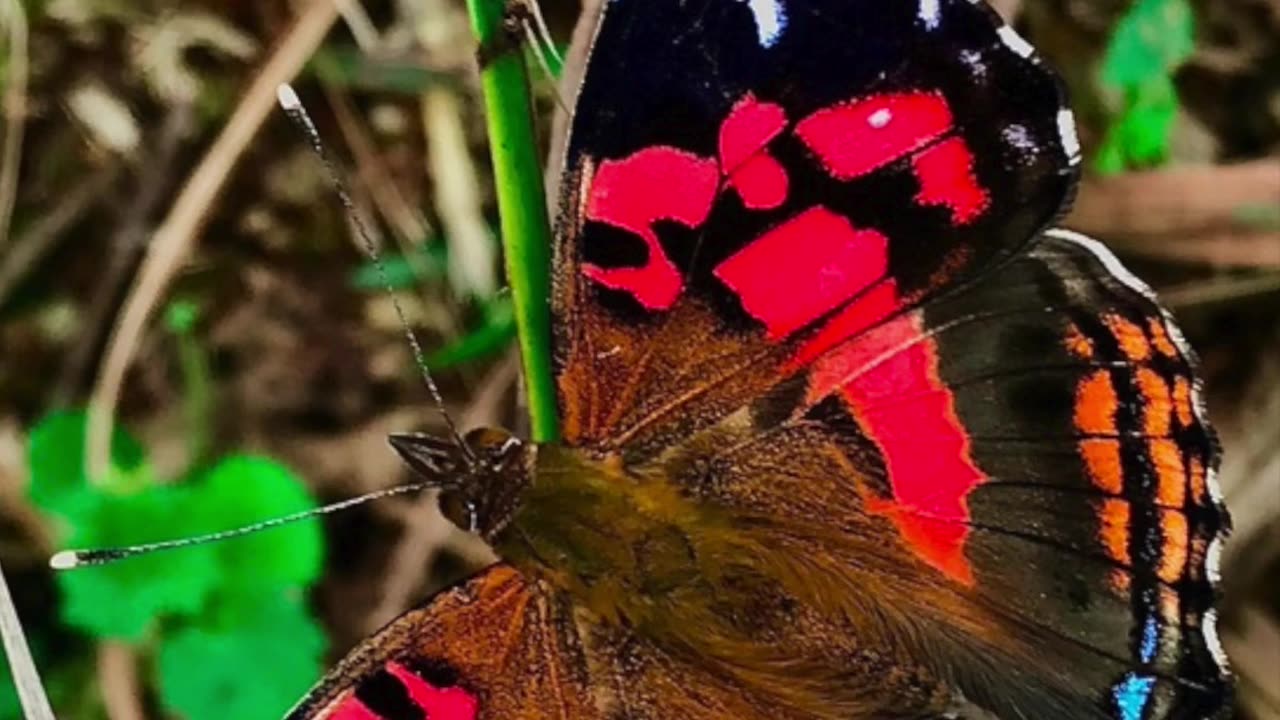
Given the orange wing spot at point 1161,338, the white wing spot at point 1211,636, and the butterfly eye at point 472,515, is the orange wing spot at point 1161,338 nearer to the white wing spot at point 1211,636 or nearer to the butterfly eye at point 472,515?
the white wing spot at point 1211,636

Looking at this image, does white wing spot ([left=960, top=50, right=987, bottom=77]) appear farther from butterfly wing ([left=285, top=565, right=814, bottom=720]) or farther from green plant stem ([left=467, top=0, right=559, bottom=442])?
butterfly wing ([left=285, top=565, right=814, bottom=720])

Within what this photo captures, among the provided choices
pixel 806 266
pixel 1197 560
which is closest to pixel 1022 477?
pixel 1197 560

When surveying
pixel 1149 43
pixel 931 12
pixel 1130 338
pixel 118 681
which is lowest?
pixel 118 681

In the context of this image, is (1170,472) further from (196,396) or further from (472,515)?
(196,396)

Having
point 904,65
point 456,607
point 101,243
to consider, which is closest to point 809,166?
point 904,65

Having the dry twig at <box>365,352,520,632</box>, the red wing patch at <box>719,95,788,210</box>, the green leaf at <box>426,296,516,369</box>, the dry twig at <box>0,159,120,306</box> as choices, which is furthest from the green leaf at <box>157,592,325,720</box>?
the red wing patch at <box>719,95,788,210</box>

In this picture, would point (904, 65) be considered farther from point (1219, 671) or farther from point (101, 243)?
point (101, 243)

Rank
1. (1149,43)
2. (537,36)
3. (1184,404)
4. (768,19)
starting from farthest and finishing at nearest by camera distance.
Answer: (1149,43) → (537,36) → (1184,404) → (768,19)
